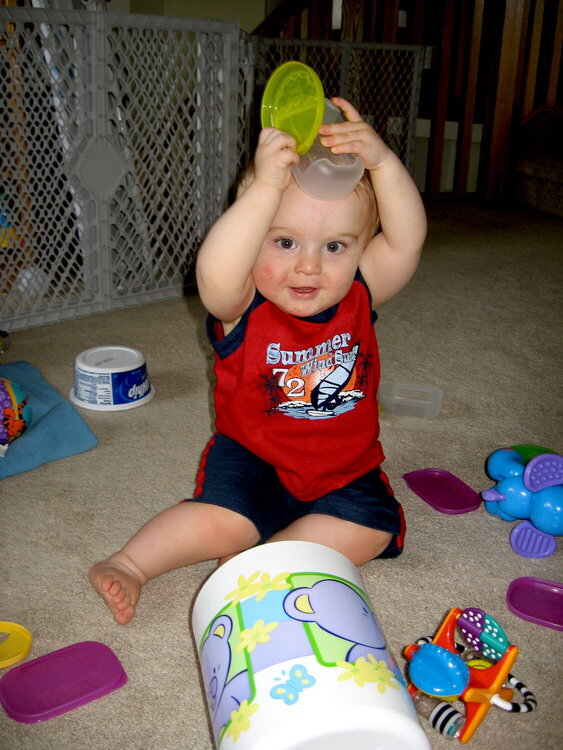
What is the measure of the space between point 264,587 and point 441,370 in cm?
93

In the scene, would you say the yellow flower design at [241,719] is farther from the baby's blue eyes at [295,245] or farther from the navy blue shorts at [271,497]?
the baby's blue eyes at [295,245]

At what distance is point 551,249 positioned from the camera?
2.43m

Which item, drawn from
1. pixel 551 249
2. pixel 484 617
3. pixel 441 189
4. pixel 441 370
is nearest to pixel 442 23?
pixel 441 189

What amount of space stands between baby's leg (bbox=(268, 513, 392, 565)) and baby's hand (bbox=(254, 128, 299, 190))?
403 mm

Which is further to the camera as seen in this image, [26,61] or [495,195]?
[495,195]

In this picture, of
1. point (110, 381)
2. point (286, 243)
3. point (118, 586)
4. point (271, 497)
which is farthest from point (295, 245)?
point (110, 381)

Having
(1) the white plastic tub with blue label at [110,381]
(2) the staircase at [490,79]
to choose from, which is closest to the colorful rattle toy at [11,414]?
(1) the white plastic tub with blue label at [110,381]

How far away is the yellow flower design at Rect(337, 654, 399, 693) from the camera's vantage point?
1.85 feet

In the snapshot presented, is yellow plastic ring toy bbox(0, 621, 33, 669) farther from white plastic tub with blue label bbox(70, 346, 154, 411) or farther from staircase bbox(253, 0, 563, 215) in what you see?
staircase bbox(253, 0, 563, 215)

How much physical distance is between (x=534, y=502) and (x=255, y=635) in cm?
50

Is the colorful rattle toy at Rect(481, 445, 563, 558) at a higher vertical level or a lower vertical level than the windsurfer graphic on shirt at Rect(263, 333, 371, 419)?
lower

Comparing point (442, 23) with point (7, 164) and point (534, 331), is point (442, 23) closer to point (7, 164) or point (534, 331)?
point (534, 331)

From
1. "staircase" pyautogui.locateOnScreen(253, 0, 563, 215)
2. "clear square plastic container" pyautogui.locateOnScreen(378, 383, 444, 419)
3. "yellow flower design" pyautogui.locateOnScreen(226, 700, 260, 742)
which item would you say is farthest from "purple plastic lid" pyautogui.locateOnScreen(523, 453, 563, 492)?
"staircase" pyautogui.locateOnScreen(253, 0, 563, 215)

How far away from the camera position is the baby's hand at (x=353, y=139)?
77 cm
